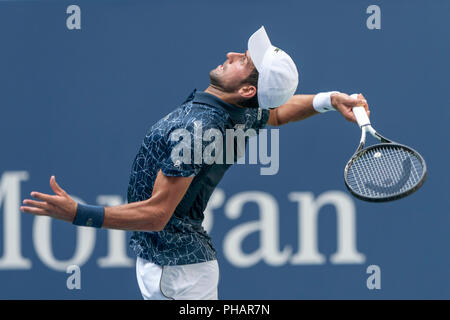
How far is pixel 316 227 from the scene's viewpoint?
17.9 feet

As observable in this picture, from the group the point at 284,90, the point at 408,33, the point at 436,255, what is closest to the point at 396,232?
the point at 436,255

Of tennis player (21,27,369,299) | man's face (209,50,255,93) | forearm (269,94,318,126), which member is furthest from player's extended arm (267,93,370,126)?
man's face (209,50,255,93)

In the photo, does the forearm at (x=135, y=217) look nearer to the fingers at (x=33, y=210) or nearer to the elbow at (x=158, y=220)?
the elbow at (x=158, y=220)

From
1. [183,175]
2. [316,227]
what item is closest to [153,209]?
[183,175]

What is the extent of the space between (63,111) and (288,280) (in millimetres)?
1644

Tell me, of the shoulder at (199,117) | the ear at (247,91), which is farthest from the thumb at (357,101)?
the shoulder at (199,117)

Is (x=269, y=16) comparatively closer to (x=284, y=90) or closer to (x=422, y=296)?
(x=284, y=90)

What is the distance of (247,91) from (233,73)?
0.10 m

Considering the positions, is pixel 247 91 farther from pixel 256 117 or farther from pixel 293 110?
pixel 293 110

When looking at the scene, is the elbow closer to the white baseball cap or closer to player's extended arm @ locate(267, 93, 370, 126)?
the white baseball cap

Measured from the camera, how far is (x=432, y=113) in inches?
218

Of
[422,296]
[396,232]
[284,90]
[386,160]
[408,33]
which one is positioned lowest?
[422,296]

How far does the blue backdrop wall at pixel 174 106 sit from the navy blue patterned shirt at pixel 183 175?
1.17 m

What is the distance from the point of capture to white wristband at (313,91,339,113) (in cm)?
439
